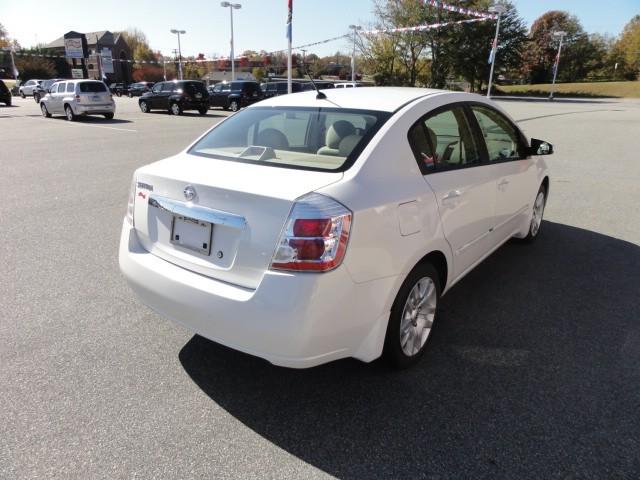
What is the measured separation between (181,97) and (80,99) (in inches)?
208

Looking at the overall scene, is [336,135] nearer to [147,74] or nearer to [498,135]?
[498,135]

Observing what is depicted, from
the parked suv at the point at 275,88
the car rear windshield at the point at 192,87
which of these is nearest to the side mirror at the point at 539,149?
the car rear windshield at the point at 192,87

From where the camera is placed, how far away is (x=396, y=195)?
8.50 ft

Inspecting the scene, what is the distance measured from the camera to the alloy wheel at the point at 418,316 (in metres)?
2.84

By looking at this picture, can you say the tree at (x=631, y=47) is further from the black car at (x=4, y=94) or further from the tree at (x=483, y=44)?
the black car at (x=4, y=94)

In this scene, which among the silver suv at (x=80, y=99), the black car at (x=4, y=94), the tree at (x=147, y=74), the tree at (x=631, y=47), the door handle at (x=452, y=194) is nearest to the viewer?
the door handle at (x=452, y=194)

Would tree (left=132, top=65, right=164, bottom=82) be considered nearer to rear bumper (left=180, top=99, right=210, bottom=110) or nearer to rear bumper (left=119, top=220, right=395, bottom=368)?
rear bumper (left=180, top=99, right=210, bottom=110)

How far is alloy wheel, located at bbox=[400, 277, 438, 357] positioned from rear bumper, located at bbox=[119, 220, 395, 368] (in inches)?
11.3

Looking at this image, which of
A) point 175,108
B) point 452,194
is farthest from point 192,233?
point 175,108

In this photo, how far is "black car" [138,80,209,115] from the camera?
24000mm

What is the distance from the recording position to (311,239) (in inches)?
87.4

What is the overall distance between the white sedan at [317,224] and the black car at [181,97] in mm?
22047

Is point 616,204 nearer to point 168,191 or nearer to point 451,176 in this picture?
point 451,176

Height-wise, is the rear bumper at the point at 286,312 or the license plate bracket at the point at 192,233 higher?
the license plate bracket at the point at 192,233
